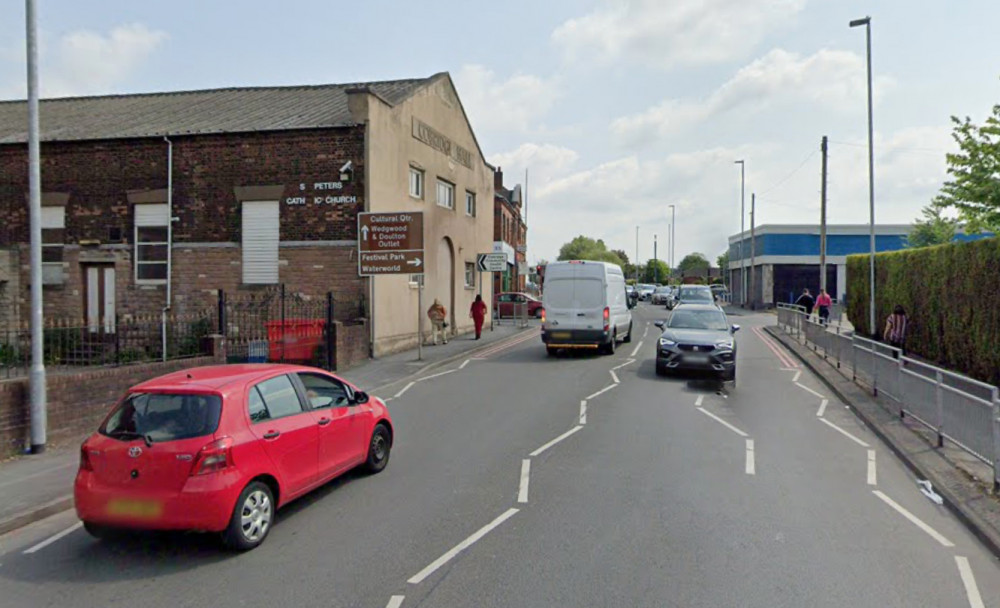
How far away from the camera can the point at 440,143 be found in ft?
80.2

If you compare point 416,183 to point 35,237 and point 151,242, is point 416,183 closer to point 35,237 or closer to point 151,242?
point 151,242

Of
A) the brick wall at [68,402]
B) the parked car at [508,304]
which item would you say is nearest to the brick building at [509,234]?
the parked car at [508,304]

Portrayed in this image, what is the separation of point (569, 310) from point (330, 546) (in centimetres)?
1420

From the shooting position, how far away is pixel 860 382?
14516 mm

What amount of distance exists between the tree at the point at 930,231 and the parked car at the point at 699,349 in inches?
1323

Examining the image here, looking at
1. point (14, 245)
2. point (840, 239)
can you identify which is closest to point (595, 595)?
point (14, 245)

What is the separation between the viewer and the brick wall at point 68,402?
8742mm

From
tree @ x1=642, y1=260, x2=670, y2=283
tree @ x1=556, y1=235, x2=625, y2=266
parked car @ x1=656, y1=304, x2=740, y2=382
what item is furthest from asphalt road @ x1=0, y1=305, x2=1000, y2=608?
tree @ x1=642, y1=260, x2=670, y2=283

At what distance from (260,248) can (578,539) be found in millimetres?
16165

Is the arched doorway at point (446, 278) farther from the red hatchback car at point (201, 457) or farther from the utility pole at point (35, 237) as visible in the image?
the red hatchback car at point (201, 457)

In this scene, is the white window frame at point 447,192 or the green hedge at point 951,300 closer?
the green hedge at point 951,300

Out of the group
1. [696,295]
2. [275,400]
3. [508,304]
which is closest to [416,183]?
[508,304]

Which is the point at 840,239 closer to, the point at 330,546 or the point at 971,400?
the point at 971,400

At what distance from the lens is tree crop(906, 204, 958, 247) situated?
42750 millimetres
